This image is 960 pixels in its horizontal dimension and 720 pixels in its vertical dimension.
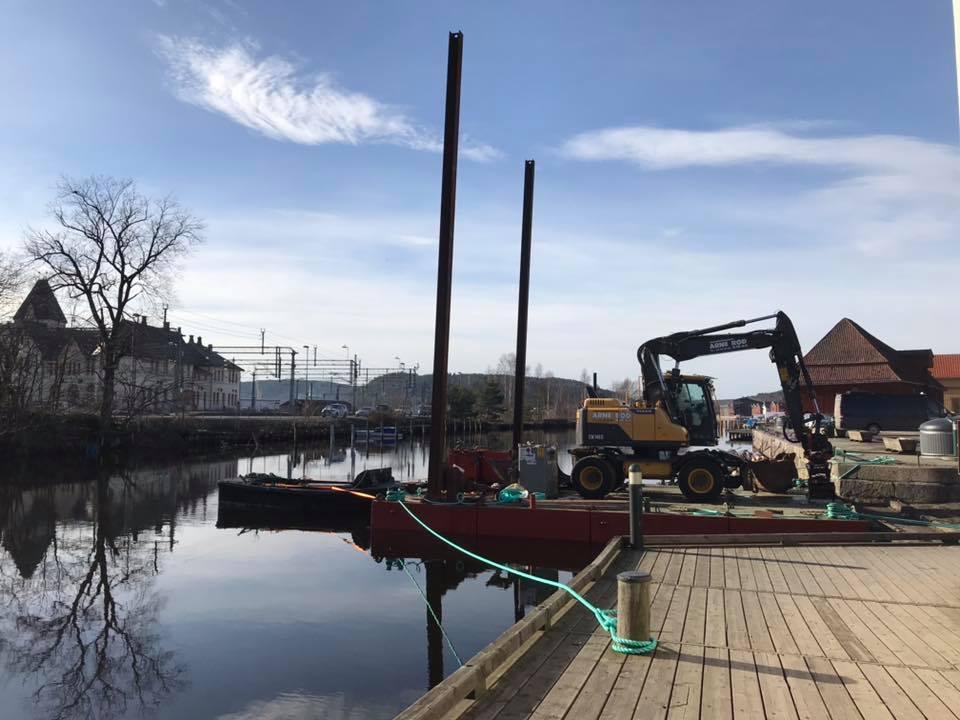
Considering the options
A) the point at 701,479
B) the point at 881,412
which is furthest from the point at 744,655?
the point at 881,412

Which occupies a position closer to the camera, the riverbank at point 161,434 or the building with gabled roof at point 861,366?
the riverbank at point 161,434

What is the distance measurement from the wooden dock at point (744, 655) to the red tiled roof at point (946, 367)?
6069 centimetres

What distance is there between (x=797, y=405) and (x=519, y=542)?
256 inches

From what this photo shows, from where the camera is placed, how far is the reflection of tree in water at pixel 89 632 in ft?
26.2

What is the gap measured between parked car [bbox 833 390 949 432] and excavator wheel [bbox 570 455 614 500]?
80.6 feet

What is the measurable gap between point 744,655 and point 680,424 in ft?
35.7

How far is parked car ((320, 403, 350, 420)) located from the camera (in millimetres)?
72694

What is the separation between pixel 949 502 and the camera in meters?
14.1

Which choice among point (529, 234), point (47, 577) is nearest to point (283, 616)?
point (47, 577)

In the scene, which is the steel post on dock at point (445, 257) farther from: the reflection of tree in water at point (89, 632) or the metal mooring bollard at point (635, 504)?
the metal mooring bollard at point (635, 504)

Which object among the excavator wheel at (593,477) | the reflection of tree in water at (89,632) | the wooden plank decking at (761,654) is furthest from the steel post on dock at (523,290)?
the wooden plank decking at (761,654)

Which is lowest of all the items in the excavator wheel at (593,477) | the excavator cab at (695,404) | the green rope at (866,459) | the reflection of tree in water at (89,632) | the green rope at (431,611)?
the reflection of tree in water at (89,632)

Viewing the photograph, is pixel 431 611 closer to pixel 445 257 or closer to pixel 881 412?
pixel 445 257

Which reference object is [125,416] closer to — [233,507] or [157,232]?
[157,232]
